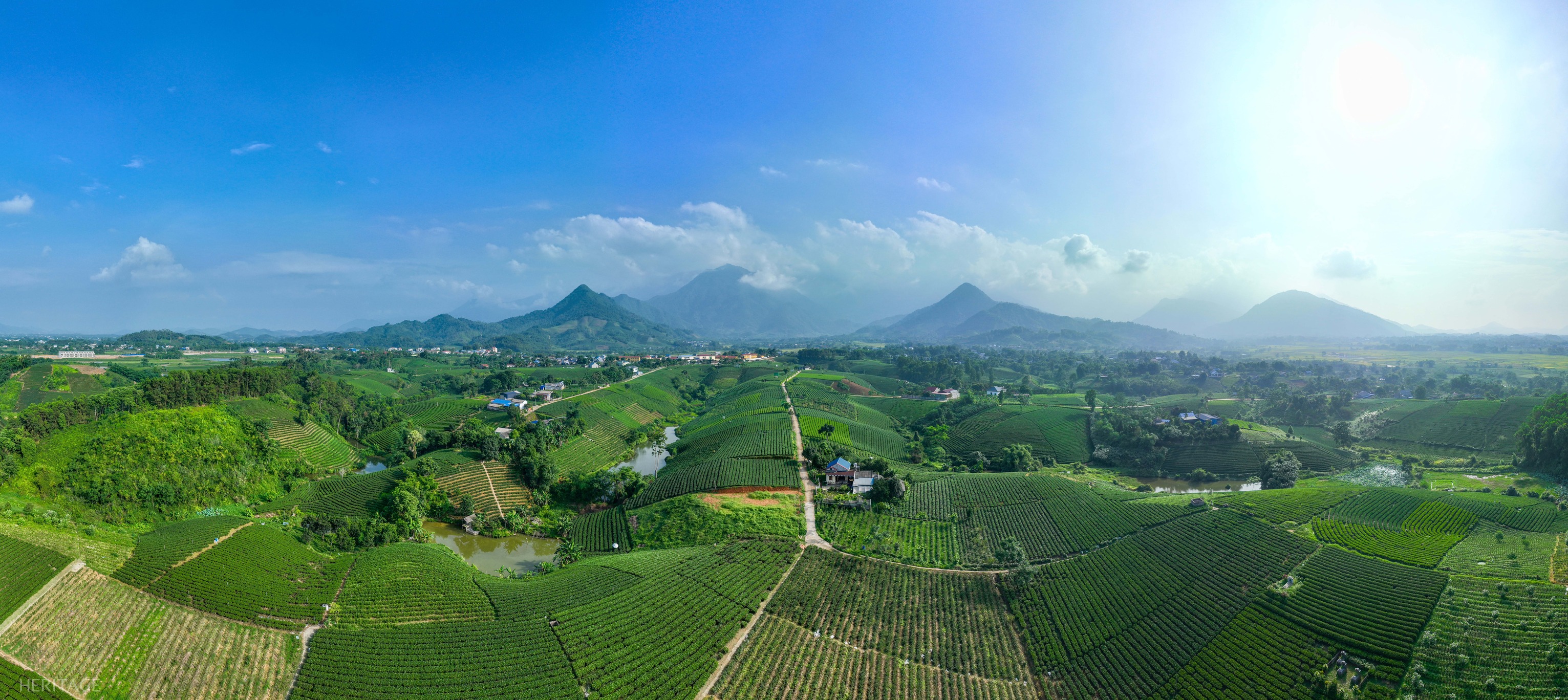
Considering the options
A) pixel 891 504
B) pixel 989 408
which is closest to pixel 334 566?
pixel 891 504

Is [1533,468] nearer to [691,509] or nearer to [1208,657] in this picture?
[1208,657]

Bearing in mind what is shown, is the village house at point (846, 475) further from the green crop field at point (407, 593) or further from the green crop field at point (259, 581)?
the green crop field at point (259, 581)

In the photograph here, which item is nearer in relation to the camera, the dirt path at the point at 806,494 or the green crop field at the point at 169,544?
the green crop field at the point at 169,544

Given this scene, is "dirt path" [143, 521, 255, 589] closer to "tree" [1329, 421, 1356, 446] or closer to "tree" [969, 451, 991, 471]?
"tree" [969, 451, 991, 471]

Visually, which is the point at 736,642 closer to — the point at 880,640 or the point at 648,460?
the point at 880,640

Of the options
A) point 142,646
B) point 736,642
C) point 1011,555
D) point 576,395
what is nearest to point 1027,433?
point 1011,555

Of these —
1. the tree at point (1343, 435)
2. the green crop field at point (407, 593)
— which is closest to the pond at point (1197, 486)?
the tree at point (1343, 435)

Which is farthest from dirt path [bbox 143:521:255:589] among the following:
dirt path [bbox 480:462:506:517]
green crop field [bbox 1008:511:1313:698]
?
green crop field [bbox 1008:511:1313:698]
